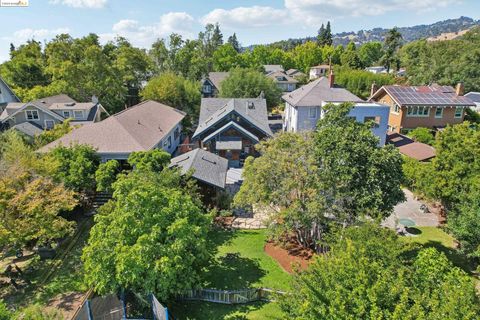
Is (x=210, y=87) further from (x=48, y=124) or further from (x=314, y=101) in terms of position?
(x=48, y=124)

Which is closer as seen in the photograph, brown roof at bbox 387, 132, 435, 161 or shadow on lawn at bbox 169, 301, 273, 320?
shadow on lawn at bbox 169, 301, 273, 320

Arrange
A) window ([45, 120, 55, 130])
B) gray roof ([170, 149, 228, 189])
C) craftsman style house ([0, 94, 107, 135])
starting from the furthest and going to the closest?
window ([45, 120, 55, 130]), craftsman style house ([0, 94, 107, 135]), gray roof ([170, 149, 228, 189])

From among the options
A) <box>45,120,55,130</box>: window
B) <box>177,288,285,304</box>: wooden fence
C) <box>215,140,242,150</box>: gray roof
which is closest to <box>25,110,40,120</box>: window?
<box>45,120,55,130</box>: window

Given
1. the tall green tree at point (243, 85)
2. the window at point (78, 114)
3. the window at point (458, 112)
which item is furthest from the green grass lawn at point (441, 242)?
the window at point (78, 114)

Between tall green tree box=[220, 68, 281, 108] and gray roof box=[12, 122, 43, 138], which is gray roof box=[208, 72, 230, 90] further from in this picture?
gray roof box=[12, 122, 43, 138]

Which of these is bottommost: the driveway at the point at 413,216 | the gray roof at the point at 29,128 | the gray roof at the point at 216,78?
the driveway at the point at 413,216

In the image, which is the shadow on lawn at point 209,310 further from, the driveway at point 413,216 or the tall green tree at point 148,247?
the driveway at point 413,216

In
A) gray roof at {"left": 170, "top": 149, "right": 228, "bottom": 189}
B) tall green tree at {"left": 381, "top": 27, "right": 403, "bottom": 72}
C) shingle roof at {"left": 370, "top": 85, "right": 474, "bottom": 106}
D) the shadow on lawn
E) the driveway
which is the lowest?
the shadow on lawn

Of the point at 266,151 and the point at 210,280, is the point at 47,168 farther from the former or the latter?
the point at 266,151
